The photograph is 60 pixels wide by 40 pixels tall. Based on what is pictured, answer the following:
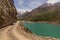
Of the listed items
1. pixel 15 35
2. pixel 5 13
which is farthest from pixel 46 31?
pixel 15 35

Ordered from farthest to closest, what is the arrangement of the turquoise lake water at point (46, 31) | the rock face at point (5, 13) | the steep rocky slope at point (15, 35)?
the turquoise lake water at point (46, 31), the rock face at point (5, 13), the steep rocky slope at point (15, 35)

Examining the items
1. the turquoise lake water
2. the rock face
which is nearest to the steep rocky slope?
the rock face

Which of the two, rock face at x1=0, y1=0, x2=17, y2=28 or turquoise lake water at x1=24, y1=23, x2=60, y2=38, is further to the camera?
turquoise lake water at x1=24, y1=23, x2=60, y2=38

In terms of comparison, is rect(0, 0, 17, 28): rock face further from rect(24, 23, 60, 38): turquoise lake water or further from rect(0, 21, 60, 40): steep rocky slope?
rect(24, 23, 60, 38): turquoise lake water

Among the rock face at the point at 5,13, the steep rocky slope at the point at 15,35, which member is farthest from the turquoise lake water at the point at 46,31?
the steep rocky slope at the point at 15,35

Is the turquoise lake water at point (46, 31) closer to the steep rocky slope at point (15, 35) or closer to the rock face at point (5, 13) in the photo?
the rock face at point (5, 13)

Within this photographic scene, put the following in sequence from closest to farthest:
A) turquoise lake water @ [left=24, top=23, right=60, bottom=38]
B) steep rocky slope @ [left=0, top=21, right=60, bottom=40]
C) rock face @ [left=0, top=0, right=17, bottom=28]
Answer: steep rocky slope @ [left=0, top=21, right=60, bottom=40] → rock face @ [left=0, top=0, right=17, bottom=28] → turquoise lake water @ [left=24, top=23, right=60, bottom=38]

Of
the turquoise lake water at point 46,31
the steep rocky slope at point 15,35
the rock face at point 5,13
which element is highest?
the rock face at point 5,13

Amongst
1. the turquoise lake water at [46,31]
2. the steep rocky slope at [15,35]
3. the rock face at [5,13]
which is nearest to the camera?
the steep rocky slope at [15,35]

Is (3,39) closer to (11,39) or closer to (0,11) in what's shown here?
(11,39)

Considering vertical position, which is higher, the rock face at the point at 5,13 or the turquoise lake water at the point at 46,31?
the rock face at the point at 5,13

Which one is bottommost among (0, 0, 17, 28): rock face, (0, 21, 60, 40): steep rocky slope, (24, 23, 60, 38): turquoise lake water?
(24, 23, 60, 38): turquoise lake water

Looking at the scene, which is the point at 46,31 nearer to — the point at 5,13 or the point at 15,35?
the point at 5,13

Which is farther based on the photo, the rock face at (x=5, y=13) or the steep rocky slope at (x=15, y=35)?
the rock face at (x=5, y=13)
